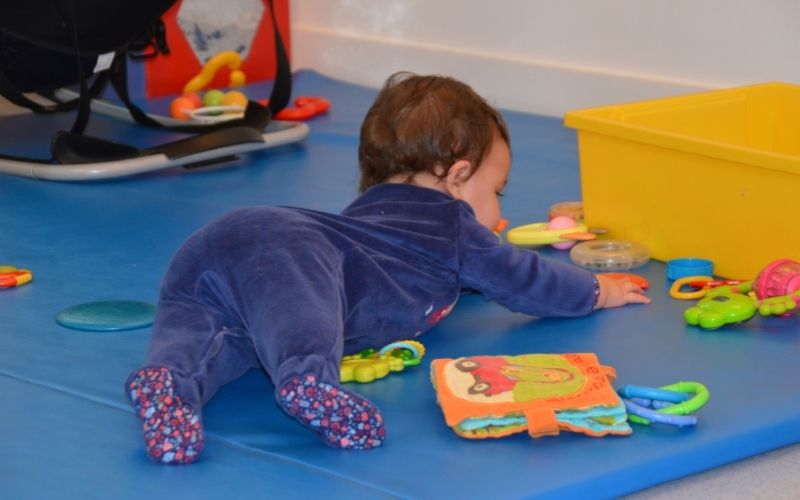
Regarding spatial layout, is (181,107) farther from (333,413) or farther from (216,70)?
(333,413)

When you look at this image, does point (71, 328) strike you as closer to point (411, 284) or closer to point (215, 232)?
point (215, 232)

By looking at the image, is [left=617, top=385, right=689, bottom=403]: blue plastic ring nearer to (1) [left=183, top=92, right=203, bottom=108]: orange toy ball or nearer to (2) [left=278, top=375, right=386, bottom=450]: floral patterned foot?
(2) [left=278, top=375, right=386, bottom=450]: floral patterned foot

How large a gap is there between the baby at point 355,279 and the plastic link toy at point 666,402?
0.87 feet

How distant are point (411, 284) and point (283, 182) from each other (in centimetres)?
91

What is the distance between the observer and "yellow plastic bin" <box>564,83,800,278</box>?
167 cm

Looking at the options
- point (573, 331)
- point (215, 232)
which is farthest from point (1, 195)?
point (573, 331)

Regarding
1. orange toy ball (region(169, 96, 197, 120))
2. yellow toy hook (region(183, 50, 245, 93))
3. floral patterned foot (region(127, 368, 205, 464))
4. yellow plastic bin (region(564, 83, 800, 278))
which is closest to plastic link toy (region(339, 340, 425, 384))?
floral patterned foot (region(127, 368, 205, 464))

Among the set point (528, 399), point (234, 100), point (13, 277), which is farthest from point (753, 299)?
point (234, 100)

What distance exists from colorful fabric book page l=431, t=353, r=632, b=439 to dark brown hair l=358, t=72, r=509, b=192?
0.31 m

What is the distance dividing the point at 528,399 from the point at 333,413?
0.69ft

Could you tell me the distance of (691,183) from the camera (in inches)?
69.3

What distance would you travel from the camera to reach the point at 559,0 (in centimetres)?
294

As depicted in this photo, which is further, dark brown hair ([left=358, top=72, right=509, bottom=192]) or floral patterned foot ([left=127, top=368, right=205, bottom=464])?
dark brown hair ([left=358, top=72, right=509, bottom=192])

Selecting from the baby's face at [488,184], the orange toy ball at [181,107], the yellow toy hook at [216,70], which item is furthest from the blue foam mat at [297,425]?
the yellow toy hook at [216,70]
